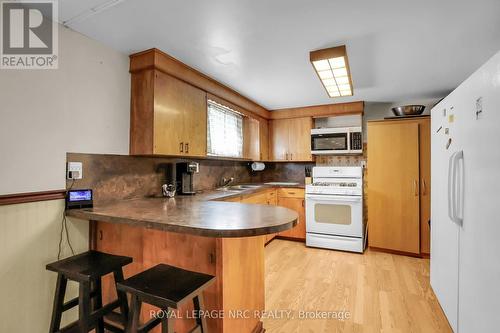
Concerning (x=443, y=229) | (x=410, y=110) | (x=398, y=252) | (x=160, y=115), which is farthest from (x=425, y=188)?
(x=160, y=115)

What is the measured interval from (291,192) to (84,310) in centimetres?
313

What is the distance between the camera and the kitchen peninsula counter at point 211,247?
4.08ft

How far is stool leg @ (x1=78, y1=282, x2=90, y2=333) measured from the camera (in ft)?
4.36

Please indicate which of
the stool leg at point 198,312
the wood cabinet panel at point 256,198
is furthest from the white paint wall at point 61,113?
the wood cabinet panel at point 256,198

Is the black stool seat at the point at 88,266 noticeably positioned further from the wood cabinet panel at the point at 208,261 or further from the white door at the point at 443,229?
the white door at the point at 443,229

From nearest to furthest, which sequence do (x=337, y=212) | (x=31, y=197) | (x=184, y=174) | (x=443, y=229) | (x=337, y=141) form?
(x=31, y=197) < (x=443, y=229) < (x=184, y=174) < (x=337, y=212) < (x=337, y=141)

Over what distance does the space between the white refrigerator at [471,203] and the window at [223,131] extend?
2293 mm

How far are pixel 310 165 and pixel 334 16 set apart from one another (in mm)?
3134

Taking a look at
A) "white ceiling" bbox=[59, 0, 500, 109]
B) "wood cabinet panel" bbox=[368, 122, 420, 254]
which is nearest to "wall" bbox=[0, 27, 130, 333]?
"white ceiling" bbox=[59, 0, 500, 109]

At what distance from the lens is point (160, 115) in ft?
7.05

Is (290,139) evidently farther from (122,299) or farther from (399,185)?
(122,299)

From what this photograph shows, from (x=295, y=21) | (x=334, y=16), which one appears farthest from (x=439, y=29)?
(x=295, y=21)

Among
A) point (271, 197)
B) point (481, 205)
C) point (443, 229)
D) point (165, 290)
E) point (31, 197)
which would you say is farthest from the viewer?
point (271, 197)

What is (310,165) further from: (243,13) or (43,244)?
(43,244)
